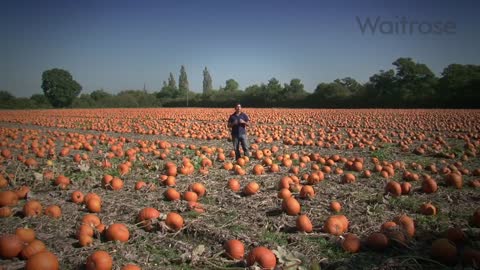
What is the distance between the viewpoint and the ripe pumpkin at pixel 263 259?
3.54 metres

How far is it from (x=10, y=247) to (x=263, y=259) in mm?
2899

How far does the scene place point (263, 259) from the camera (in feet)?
11.6

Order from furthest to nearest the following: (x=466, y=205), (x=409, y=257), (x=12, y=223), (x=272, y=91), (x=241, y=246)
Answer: (x=272, y=91) < (x=466, y=205) < (x=12, y=223) < (x=241, y=246) < (x=409, y=257)

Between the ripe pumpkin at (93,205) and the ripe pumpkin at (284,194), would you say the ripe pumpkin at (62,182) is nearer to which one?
the ripe pumpkin at (93,205)

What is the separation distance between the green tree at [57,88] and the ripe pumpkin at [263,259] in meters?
91.9

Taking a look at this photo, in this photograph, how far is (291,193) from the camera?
6.45m

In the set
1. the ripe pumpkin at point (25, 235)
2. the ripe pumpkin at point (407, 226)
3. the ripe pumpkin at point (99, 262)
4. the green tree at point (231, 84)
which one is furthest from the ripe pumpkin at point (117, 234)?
the green tree at point (231, 84)

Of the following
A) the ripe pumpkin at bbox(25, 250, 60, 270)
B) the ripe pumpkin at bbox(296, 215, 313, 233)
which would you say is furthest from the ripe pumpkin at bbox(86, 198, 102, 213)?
the ripe pumpkin at bbox(296, 215, 313, 233)

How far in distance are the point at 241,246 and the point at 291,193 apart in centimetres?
271

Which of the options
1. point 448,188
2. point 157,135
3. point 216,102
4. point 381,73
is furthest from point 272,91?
point 448,188

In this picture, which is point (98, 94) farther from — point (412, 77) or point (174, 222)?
point (174, 222)

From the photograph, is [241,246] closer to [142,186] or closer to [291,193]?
[291,193]

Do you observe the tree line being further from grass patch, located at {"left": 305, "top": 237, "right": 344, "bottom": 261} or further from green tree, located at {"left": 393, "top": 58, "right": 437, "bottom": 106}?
grass patch, located at {"left": 305, "top": 237, "right": 344, "bottom": 261}

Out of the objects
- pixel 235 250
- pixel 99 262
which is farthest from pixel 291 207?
pixel 99 262
